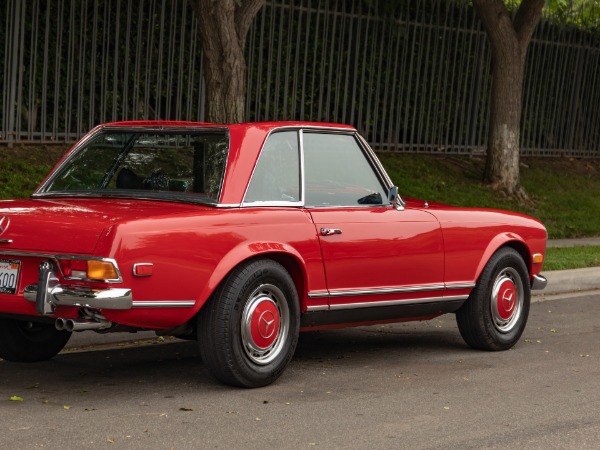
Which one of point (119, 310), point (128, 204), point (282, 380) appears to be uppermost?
point (128, 204)

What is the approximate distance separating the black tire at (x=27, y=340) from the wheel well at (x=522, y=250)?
3390mm

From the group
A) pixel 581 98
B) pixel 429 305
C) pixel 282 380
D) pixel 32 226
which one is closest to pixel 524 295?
pixel 429 305

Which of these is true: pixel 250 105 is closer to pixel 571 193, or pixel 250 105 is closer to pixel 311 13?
pixel 311 13

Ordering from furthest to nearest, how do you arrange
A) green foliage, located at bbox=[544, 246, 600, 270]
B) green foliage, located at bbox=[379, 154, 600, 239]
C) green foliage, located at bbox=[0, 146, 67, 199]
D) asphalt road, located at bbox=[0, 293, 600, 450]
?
green foliage, located at bbox=[379, 154, 600, 239], green foliage, located at bbox=[0, 146, 67, 199], green foliage, located at bbox=[544, 246, 600, 270], asphalt road, located at bbox=[0, 293, 600, 450]

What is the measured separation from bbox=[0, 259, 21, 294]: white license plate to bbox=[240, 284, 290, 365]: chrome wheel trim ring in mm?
1294

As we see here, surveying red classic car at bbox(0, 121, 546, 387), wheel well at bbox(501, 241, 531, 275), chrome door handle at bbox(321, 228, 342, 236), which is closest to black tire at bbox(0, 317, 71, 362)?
red classic car at bbox(0, 121, 546, 387)

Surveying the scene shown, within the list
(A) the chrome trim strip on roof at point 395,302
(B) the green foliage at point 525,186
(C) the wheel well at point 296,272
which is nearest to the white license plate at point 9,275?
(C) the wheel well at point 296,272

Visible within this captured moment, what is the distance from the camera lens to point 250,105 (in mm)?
18141

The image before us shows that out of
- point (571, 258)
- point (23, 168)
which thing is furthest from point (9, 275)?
point (571, 258)

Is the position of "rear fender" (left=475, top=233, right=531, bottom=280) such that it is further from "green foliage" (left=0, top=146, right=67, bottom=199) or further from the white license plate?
"green foliage" (left=0, top=146, right=67, bottom=199)

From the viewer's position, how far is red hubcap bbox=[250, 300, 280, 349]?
695cm

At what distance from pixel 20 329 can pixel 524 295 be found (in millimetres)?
3730

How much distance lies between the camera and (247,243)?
270 inches

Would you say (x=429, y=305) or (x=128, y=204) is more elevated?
(x=128, y=204)
